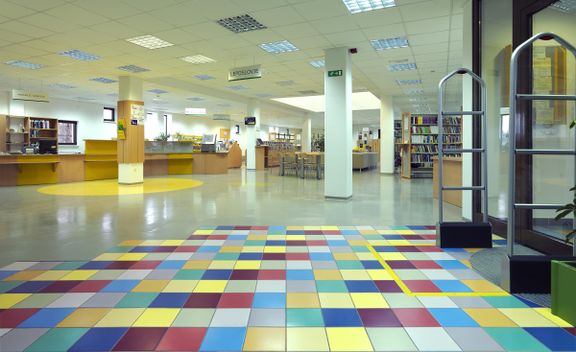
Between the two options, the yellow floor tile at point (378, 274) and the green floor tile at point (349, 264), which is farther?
the green floor tile at point (349, 264)

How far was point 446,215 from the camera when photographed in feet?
17.9

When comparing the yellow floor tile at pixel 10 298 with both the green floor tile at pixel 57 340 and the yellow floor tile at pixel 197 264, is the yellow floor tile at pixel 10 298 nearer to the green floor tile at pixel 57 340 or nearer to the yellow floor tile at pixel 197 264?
the green floor tile at pixel 57 340

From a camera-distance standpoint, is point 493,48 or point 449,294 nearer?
point 449,294

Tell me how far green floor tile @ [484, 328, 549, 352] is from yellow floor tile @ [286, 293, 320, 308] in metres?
1.00

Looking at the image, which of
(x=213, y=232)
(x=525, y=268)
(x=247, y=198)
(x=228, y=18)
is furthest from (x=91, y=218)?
(x=525, y=268)

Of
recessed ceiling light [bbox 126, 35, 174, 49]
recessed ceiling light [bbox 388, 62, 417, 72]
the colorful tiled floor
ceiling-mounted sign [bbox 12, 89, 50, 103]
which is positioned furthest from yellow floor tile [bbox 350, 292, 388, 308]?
ceiling-mounted sign [bbox 12, 89, 50, 103]

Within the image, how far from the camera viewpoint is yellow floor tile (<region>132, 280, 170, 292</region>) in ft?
8.09

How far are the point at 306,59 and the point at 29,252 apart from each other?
278 inches

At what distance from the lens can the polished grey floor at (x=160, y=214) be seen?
3.86 m

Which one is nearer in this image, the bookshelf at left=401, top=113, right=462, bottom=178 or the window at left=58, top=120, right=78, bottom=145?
the bookshelf at left=401, top=113, right=462, bottom=178

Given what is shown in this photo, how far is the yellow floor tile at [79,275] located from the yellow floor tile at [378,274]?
2.28m

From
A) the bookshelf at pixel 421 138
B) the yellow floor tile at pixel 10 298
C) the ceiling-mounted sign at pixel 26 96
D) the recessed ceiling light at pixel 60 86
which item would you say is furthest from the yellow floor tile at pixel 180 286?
the recessed ceiling light at pixel 60 86

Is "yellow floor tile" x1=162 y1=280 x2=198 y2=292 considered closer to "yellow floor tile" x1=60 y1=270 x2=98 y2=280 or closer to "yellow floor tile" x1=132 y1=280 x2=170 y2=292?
"yellow floor tile" x1=132 y1=280 x2=170 y2=292

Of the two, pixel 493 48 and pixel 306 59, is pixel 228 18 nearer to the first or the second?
pixel 306 59
